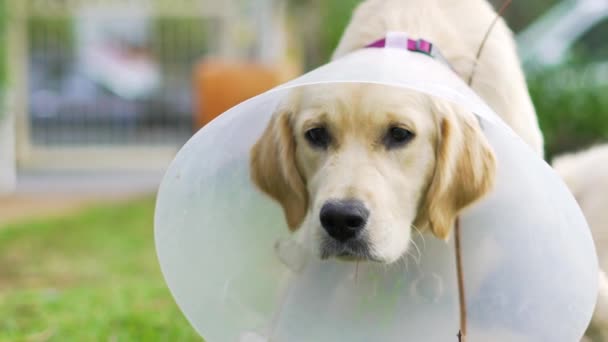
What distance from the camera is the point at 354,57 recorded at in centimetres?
298

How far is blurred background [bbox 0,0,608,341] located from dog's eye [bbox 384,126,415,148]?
4.69 meters

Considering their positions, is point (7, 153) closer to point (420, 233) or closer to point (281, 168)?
point (281, 168)

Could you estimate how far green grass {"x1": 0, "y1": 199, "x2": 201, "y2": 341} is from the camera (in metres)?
4.60

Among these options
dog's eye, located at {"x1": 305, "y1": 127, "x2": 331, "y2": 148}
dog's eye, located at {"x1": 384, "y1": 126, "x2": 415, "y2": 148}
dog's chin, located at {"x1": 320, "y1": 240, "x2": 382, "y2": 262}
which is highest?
dog's eye, located at {"x1": 384, "y1": 126, "x2": 415, "y2": 148}

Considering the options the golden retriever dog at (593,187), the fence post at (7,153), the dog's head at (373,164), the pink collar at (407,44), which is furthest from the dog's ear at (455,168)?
the fence post at (7,153)

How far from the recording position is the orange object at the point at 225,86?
41.0 ft

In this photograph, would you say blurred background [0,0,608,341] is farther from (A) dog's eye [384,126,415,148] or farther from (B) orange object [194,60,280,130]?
(A) dog's eye [384,126,415,148]

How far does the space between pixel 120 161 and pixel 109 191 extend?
2.14 m

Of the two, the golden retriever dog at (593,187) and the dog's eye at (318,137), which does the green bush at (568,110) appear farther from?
the dog's eye at (318,137)

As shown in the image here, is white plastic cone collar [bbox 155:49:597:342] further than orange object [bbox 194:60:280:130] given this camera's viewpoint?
No

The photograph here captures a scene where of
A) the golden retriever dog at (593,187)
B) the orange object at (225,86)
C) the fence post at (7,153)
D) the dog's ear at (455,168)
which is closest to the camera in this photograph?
the dog's ear at (455,168)

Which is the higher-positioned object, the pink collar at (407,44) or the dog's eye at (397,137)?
the pink collar at (407,44)

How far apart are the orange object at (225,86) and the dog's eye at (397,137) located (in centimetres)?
941

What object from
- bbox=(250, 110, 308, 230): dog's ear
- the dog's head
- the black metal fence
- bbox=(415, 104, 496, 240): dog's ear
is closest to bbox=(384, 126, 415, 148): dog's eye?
the dog's head
